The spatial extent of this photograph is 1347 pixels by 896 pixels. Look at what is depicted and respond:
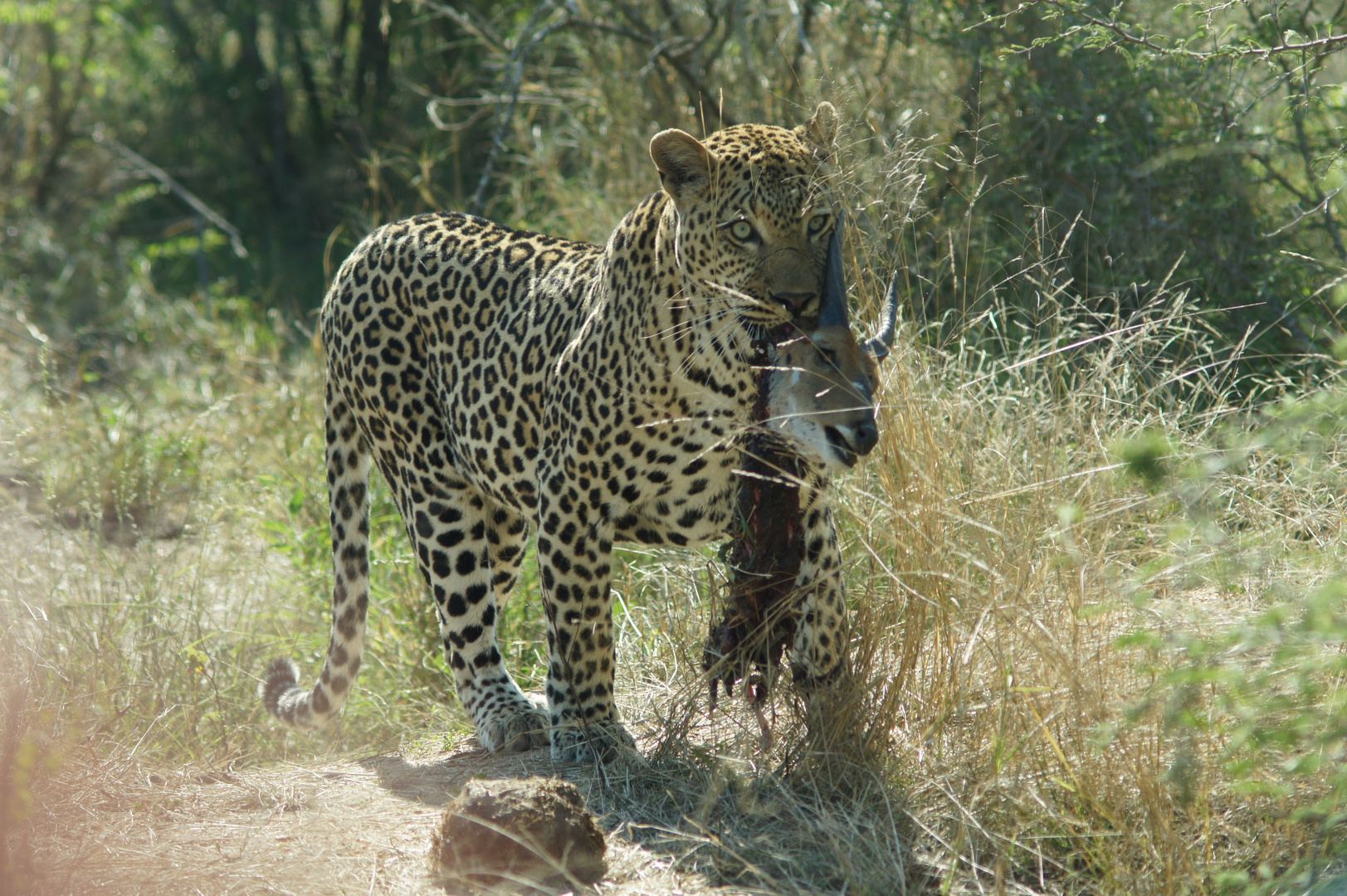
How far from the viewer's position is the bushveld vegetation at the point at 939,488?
3299 mm

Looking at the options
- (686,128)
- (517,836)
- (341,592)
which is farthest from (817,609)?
(686,128)

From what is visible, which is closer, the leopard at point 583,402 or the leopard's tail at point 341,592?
the leopard at point 583,402

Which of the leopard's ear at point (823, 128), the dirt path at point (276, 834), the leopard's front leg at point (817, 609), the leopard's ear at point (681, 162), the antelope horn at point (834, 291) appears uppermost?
the leopard's ear at point (823, 128)

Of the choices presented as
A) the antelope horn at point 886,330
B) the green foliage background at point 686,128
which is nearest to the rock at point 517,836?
the antelope horn at point 886,330

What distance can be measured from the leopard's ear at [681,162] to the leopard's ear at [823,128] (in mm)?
361

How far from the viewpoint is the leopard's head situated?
147 inches

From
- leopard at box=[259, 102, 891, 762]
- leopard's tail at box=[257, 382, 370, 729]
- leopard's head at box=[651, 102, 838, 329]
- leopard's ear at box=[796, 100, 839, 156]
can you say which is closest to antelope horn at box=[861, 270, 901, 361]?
leopard at box=[259, 102, 891, 762]

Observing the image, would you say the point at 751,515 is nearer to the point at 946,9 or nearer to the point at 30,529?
the point at 946,9

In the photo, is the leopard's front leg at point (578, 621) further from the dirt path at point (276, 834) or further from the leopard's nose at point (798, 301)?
the leopard's nose at point (798, 301)

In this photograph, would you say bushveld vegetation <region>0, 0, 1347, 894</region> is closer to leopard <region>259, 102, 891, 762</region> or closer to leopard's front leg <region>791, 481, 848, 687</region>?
leopard's front leg <region>791, 481, 848, 687</region>

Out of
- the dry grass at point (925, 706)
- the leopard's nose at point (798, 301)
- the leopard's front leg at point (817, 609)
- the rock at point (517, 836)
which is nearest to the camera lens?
the dry grass at point (925, 706)

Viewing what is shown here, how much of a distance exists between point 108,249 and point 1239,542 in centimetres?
1194

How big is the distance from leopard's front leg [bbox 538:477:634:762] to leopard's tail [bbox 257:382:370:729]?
1.13 m

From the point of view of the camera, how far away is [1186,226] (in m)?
6.41
